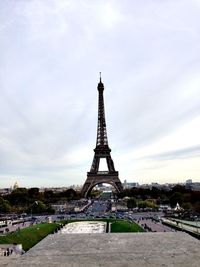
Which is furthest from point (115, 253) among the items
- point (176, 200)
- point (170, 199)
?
point (170, 199)

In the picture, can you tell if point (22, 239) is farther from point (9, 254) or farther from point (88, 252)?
point (88, 252)

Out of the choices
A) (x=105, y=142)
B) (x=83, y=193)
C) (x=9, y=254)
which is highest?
(x=105, y=142)

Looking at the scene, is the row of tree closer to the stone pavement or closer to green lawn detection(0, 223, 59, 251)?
green lawn detection(0, 223, 59, 251)

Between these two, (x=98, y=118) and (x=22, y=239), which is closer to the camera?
(x=22, y=239)

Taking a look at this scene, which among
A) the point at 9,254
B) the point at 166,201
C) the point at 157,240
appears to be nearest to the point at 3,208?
the point at 166,201

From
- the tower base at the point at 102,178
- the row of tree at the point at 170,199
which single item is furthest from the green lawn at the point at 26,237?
the tower base at the point at 102,178

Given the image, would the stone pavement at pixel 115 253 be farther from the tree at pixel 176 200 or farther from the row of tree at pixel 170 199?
the tree at pixel 176 200

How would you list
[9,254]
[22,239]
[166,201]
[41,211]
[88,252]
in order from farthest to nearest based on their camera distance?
[166,201] < [41,211] < [22,239] < [9,254] < [88,252]

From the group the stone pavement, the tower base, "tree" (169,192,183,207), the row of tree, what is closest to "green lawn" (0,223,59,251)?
the stone pavement
